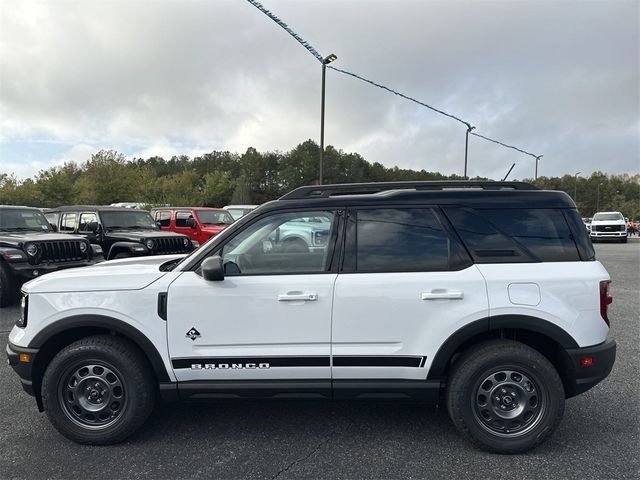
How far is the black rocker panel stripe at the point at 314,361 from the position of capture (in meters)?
3.02

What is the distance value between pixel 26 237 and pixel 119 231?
2354mm

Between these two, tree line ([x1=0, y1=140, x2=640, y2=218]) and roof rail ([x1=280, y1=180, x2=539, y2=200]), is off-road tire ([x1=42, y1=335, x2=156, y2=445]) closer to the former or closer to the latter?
roof rail ([x1=280, y1=180, x2=539, y2=200])

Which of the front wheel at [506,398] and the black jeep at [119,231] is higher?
the black jeep at [119,231]

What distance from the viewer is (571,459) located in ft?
9.59

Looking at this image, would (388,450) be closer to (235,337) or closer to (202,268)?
(235,337)

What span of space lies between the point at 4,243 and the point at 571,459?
8743 mm

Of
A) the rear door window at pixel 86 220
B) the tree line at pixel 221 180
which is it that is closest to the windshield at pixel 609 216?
the tree line at pixel 221 180

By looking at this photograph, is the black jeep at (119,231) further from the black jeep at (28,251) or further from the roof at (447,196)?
the roof at (447,196)

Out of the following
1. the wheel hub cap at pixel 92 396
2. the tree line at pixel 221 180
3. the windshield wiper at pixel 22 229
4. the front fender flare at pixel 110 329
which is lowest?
the wheel hub cap at pixel 92 396

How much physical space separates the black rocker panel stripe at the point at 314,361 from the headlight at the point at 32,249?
19.6ft

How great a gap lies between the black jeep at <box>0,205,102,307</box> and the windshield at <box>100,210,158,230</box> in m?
1.33

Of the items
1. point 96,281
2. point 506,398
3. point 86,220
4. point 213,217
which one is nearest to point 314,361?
point 506,398

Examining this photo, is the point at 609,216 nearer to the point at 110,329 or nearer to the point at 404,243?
the point at 404,243

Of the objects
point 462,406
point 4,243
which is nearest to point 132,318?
point 462,406
